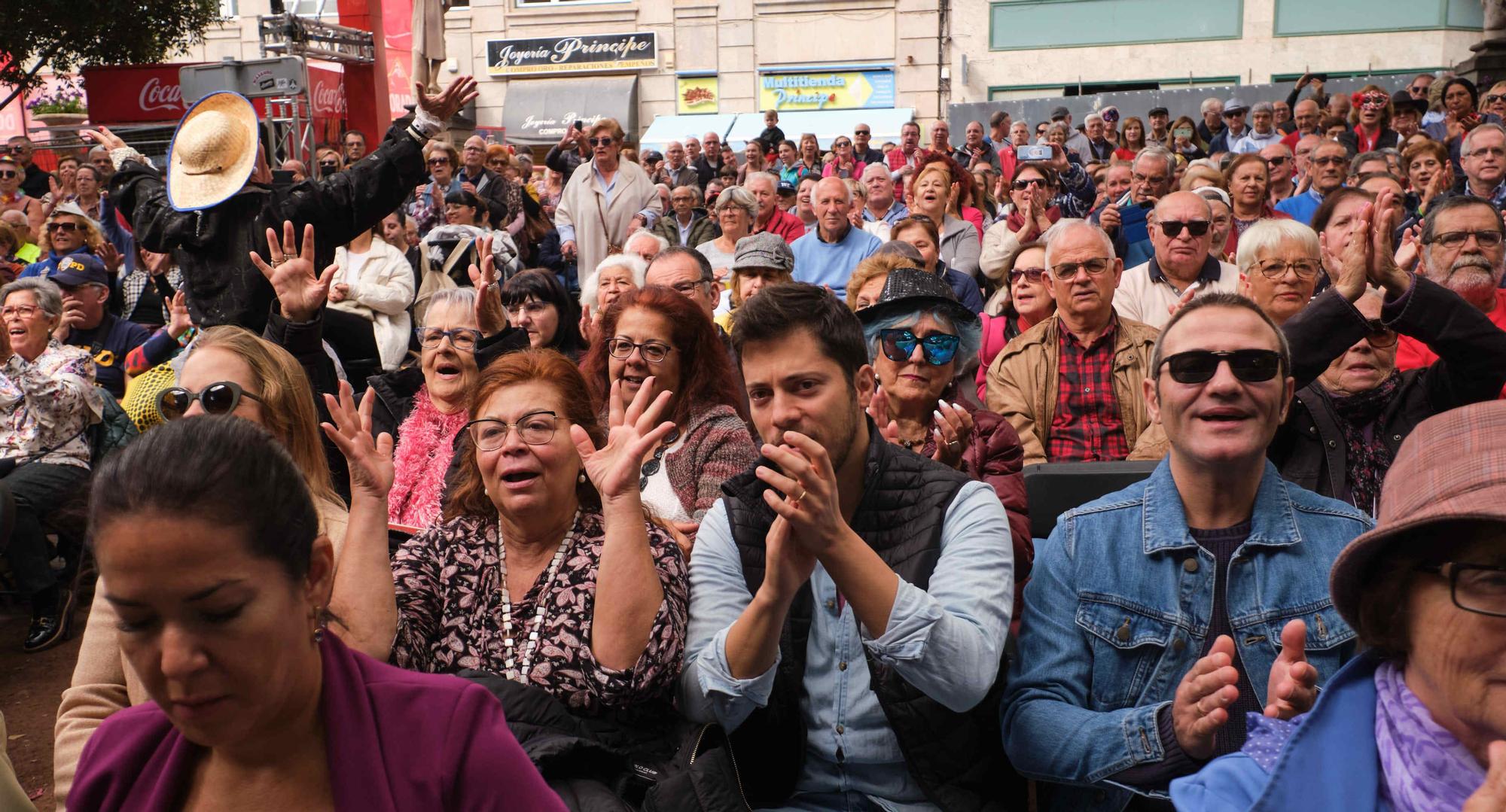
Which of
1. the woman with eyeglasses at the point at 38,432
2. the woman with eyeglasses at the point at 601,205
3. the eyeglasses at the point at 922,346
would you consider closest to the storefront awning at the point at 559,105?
the woman with eyeglasses at the point at 601,205

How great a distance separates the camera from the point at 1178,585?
2.34 m

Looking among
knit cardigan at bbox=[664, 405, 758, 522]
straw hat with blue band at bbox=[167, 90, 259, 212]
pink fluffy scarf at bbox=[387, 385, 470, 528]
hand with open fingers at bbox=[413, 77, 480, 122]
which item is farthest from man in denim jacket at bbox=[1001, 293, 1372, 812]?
straw hat with blue band at bbox=[167, 90, 259, 212]

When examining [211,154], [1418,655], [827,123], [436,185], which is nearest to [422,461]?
[211,154]

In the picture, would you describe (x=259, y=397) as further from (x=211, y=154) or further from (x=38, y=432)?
(x=38, y=432)

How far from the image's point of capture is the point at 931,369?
3393 millimetres

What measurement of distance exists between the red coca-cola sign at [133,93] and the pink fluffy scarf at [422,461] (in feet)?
53.2

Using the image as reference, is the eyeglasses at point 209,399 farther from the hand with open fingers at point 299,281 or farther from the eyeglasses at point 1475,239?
the eyeglasses at point 1475,239

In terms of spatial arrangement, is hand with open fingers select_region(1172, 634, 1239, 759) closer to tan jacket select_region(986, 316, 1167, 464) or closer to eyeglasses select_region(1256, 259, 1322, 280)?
tan jacket select_region(986, 316, 1167, 464)

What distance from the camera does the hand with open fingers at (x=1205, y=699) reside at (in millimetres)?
1931

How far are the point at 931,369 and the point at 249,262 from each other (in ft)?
10.3

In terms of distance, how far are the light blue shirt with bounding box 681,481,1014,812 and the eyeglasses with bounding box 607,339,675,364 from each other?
50.2 inches

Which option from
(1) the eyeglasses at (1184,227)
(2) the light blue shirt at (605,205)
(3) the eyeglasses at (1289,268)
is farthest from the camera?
(2) the light blue shirt at (605,205)

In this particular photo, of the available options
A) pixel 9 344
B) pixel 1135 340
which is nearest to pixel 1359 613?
pixel 1135 340

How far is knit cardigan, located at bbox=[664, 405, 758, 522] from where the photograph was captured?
3572 millimetres
